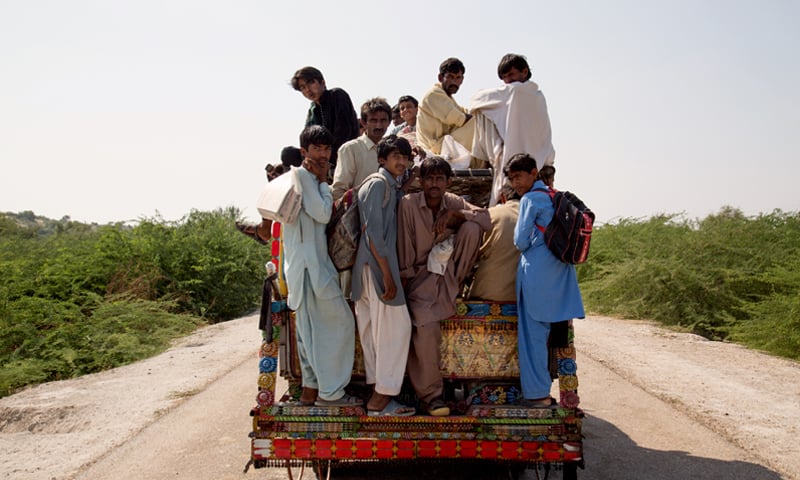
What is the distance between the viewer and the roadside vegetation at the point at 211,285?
10680 mm

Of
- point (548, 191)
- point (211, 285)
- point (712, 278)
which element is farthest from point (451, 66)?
point (211, 285)

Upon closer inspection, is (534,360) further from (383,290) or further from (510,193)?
(510,193)

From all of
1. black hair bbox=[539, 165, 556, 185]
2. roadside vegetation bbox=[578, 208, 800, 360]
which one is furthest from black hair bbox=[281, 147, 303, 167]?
roadside vegetation bbox=[578, 208, 800, 360]

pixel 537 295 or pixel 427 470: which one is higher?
pixel 537 295

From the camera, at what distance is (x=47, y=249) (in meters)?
16.8

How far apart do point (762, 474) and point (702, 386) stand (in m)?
2.98

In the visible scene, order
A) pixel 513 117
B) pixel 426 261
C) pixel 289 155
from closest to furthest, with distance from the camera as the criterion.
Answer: pixel 426 261
pixel 513 117
pixel 289 155

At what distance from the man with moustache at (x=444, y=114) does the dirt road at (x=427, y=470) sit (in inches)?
106

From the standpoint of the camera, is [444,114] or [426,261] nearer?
[426,261]

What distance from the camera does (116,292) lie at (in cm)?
1473

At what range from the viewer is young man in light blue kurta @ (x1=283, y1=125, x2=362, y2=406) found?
3.91m

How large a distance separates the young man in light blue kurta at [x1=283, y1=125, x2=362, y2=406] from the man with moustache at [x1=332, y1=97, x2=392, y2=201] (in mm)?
865

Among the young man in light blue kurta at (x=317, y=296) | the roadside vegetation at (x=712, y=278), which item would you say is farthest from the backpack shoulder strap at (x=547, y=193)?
the roadside vegetation at (x=712, y=278)

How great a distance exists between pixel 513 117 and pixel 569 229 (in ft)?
4.73
